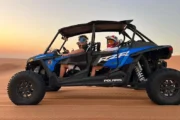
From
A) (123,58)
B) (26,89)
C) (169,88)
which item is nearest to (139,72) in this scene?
(123,58)

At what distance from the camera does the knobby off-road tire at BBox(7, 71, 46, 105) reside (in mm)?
6609

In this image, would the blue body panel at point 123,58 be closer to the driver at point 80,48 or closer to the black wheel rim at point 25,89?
the driver at point 80,48

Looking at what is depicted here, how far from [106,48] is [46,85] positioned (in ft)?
5.32

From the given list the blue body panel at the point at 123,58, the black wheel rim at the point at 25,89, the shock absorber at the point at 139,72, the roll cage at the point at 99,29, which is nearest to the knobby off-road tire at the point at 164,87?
the shock absorber at the point at 139,72

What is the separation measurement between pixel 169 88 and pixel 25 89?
3.03 meters

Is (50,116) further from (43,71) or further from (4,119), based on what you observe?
(43,71)

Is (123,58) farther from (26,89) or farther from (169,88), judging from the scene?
(26,89)

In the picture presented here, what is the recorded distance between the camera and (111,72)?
22.3 ft

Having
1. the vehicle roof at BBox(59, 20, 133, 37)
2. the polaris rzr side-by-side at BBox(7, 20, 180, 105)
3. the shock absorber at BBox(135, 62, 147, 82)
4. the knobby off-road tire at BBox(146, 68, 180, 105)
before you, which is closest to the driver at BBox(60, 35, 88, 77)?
the polaris rzr side-by-side at BBox(7, 20, 180, 105)

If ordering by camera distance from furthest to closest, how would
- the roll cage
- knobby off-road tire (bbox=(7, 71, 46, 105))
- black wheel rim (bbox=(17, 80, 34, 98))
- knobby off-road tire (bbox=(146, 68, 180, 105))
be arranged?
the roll cage, black wheel rim (bbox=(17, 80, 34, 98)), knobby off-road tire (bbox=(7, 71, 46, 105)), knobby off-road tire (bbox=(146, 68, 180, 105))

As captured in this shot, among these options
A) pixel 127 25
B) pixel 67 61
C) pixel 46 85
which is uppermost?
pixel 127 25

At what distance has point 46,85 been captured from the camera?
732 cm

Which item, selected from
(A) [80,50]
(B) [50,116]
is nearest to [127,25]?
(A) [80,50]

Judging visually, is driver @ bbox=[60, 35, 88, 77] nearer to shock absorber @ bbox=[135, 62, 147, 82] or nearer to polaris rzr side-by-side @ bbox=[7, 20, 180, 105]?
polaris rzr side-by-side @ bbox=[7, 20, 180, 105]
